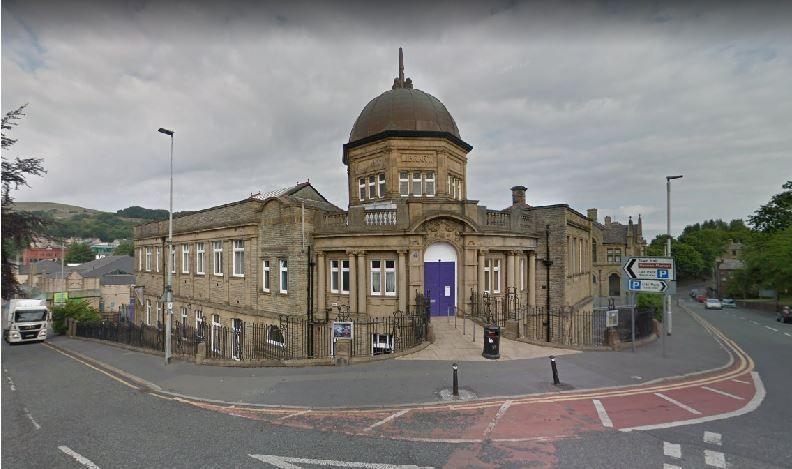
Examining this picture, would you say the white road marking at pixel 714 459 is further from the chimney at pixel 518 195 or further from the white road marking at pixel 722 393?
the chimney at pixel 518 195

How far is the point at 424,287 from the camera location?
51.2 ft

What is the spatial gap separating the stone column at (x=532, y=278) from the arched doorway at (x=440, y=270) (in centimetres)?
461

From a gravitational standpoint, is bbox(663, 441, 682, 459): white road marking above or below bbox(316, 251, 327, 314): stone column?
below

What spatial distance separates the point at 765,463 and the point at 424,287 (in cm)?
1096

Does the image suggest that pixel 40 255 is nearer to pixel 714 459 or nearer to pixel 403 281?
pixel 403 281

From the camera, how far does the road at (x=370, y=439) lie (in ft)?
19.3

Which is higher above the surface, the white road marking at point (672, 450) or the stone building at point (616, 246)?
A: the stone building at point (616, 246)

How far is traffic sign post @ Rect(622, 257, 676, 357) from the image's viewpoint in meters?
12.6

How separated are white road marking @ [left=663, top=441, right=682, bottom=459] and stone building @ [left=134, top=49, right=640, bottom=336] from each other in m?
9.33

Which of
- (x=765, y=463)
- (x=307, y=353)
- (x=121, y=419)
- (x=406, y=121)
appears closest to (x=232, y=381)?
(x=121, y=419)

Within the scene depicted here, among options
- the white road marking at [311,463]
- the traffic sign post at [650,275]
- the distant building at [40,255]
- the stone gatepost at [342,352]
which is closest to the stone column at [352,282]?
the stone gatepost at [342,352]

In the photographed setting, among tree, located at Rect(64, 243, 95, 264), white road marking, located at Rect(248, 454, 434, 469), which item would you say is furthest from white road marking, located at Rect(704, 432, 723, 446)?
tree, located at Rect(64, 243, 95, 264)

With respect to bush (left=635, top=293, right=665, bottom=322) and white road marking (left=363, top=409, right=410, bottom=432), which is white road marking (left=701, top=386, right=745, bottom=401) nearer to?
white road marking (left=363, top=409, right=410, bottom=432)

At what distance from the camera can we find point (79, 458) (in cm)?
616
